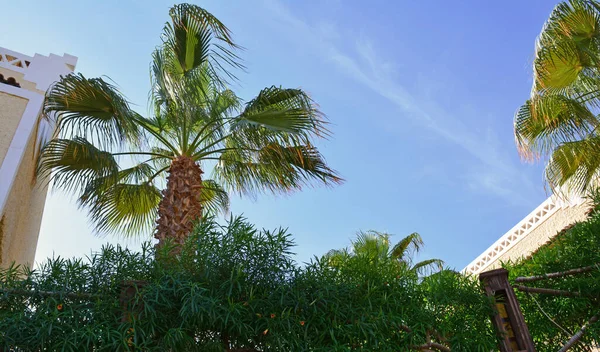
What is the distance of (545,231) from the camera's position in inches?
434

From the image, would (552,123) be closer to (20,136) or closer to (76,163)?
(76,163)

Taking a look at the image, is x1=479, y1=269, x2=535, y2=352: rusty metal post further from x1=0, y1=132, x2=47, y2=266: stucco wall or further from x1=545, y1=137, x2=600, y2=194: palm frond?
x1=0, y1=132, x2=47, y2=266: stucco wall

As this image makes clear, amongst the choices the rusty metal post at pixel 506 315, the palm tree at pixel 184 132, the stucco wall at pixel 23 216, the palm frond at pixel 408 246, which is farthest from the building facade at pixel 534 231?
the stucco wall at pixel 23 216

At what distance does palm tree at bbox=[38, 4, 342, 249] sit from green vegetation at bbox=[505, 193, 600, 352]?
2674 mm

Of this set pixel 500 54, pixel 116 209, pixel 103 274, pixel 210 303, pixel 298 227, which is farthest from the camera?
pixel 500 54

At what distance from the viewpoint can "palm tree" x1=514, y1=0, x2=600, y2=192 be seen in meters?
7.57

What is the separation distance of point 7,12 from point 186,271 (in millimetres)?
4543

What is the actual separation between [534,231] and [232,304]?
872cm

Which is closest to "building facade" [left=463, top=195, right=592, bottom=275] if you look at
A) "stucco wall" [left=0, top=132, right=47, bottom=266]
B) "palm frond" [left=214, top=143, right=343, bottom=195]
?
"palm frond" [left=214, top=143, right=343, bottom=195]

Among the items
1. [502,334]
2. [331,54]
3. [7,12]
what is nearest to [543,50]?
[331,54]

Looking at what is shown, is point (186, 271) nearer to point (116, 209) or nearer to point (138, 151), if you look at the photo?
point (138, 151)

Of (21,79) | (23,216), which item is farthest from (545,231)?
(21,79)

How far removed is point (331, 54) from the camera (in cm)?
908

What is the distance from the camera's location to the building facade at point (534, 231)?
10.8m
